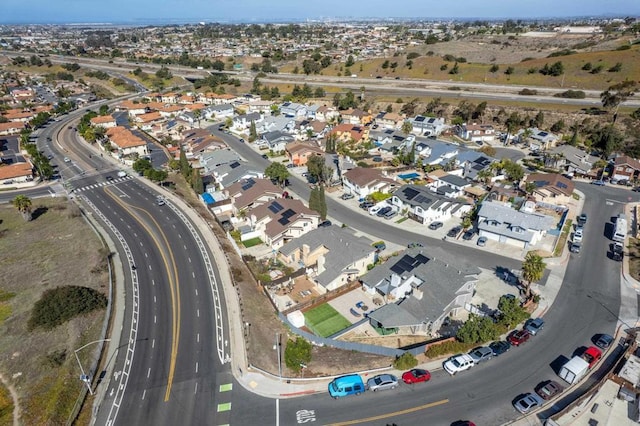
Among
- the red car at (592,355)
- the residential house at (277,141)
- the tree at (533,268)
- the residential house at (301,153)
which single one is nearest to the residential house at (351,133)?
the residential house at (277,141)

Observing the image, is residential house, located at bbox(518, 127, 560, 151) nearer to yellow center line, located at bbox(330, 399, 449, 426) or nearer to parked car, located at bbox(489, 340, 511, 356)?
parked car, located at bbox(489, 340, 511, 356)

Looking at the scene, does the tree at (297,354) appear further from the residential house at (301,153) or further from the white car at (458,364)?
the residential house at (301,153)

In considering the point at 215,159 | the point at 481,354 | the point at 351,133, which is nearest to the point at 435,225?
the point at 481,354

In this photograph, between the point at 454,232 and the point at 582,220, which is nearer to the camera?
the point at 454,232

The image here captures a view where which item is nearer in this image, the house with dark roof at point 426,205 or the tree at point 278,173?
the house with dark roof at point 426,205

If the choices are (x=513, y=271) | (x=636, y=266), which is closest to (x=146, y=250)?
(x=513, y=271)

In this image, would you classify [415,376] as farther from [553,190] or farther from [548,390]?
[553,190]

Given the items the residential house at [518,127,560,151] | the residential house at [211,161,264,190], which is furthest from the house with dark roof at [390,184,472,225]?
the residential house at [518,127,560,151]
